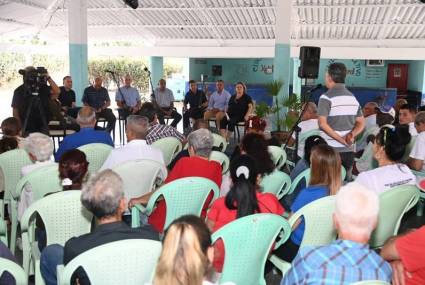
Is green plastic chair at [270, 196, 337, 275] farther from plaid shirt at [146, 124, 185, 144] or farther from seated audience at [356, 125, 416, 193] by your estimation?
plaid shirt at [146, 124, 185, 144]

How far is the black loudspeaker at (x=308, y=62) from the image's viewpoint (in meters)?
6.77

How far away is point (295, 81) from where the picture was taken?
53.6ft

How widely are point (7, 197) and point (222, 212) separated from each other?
2110mm

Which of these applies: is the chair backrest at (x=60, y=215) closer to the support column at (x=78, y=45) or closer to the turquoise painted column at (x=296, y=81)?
the support column at (x=78, y=45)

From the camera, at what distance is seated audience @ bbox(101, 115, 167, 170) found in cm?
366

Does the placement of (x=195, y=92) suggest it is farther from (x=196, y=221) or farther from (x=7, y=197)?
(x=196, y=221)

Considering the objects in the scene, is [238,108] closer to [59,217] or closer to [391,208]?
[391,208]

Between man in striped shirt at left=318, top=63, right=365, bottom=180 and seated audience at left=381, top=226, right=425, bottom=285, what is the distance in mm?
2259

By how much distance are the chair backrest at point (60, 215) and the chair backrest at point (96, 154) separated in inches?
54.0

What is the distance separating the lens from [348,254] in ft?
5.56

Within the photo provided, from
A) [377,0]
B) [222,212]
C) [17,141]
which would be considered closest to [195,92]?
[377,0]

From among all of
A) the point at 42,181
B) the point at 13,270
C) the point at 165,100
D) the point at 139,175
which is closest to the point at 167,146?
the point at 139,175

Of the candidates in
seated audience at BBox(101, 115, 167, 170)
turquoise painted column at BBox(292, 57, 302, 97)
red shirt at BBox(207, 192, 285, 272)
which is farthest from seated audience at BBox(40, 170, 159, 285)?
Answer: turquoise painted column at BBox(292, 57, 302, 97)

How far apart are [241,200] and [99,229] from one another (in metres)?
0.78
